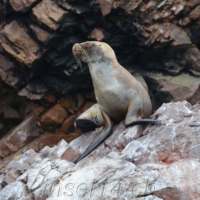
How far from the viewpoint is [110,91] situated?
4.11 m

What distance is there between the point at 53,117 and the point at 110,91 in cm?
468

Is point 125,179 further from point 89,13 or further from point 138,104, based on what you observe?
point 89,13

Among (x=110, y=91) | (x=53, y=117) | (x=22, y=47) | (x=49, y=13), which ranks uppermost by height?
(x=49, y=13)

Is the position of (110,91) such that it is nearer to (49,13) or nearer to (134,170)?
(134,170)

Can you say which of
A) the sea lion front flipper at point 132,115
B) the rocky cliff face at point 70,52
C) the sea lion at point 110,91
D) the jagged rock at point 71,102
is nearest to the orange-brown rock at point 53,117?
the rocky cliff face at point 70,52

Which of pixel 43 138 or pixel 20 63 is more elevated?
pixel 20 63

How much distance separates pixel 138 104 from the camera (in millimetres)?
4109

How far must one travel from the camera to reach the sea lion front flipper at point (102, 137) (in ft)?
12.8

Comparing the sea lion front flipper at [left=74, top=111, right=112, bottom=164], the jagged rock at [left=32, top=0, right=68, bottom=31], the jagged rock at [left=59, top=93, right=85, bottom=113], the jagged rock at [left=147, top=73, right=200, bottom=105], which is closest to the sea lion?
the sea lion front flipper at [left=74, top=111, right=112, bottom=164]

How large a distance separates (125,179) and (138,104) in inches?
68.2

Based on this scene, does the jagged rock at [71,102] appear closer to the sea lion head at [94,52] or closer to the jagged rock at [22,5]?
the jagged rock at [22,5]

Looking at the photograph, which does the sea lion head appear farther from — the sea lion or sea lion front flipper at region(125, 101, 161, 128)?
sea lion front flipper at region(125, 101, 161, 128)

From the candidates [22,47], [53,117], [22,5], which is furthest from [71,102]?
[22,5]

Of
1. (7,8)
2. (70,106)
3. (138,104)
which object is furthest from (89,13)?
(138,104)
